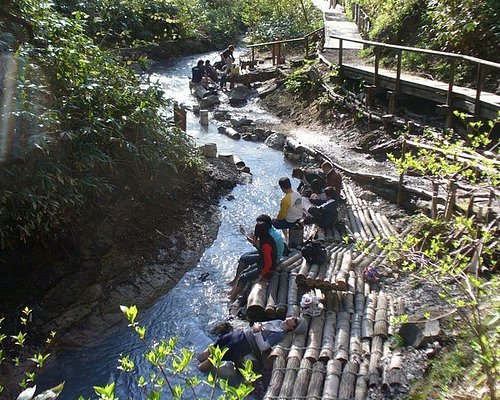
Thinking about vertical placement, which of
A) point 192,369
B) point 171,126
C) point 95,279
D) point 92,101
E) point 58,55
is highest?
point 58,55

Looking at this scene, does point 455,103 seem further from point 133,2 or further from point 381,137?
Result: point 133,2

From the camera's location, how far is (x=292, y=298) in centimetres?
737

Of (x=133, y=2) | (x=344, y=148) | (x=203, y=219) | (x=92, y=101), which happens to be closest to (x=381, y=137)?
(x=344, y=148)

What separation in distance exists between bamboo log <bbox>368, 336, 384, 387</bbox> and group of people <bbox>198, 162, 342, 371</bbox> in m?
0.98

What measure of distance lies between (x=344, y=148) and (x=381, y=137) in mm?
1205

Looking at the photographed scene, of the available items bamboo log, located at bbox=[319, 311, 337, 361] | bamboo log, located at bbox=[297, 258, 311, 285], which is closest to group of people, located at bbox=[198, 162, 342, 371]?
bamboo log, located at bbox=[319, 311, 337, 361]

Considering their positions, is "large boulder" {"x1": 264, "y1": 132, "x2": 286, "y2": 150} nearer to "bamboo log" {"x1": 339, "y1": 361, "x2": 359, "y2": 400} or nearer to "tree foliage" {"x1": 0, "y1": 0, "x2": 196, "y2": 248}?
"tree foliage" {"x1": 0, "y1": 0, "x2": 196, "y2": 248}

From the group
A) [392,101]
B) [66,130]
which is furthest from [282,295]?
[392,101]

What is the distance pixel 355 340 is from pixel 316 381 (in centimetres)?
92

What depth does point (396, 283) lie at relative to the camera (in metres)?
7.68

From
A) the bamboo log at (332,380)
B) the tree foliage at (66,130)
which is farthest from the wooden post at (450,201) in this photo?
the tree foliage at (66,130)

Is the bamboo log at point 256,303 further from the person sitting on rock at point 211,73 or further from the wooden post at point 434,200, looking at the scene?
the person sitting on rock at point 211,73

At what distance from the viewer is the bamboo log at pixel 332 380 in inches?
217

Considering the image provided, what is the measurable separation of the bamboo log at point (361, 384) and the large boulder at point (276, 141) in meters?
10.3
